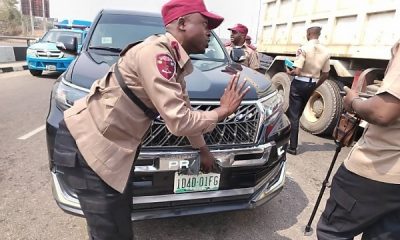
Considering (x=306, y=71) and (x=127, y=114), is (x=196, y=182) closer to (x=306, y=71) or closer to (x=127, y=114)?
(x=127, y=114)

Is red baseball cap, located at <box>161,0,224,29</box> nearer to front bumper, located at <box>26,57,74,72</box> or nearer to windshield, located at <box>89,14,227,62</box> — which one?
windshield, located at <box>89,14,227,62</box>

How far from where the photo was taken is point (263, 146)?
8.19ft

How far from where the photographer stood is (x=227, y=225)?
280cm

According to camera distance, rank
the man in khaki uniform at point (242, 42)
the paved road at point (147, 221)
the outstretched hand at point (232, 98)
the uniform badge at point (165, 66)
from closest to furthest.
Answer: the uniform badge at point (165, 66) → the outstretched hand at point (232, 98) → the paved road at point (147, 221) → the man in khaki uniform at point (242, 42)

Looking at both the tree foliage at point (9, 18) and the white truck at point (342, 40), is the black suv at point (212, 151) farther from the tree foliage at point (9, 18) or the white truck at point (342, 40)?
the tree foliage at point (9, 18)

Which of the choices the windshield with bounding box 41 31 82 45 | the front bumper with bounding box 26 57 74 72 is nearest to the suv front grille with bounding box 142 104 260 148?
the front bumper with bounding box 26 57 74 72

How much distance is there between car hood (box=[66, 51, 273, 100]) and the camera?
236 cm

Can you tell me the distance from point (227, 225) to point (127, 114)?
162 cm

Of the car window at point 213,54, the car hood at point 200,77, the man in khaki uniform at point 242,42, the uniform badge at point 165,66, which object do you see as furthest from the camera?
the man in khaki uniform at point 242,42

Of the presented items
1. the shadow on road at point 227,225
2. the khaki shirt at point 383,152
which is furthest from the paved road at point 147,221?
the khaki shirt at point 383,152

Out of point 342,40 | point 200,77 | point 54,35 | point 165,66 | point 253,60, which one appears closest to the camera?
point 165,66

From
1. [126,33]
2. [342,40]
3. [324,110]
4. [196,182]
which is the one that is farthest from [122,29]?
[342,40]

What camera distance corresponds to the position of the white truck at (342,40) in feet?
14.9

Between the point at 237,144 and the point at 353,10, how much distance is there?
3773 mm
